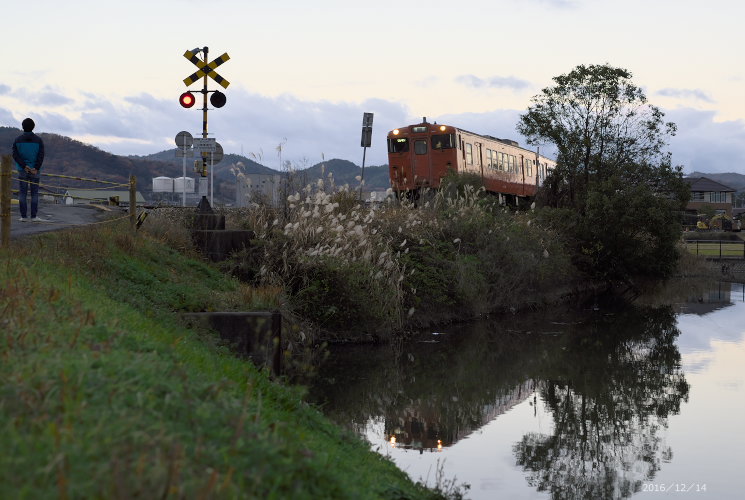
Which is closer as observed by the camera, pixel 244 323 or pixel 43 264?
pixel 43 264

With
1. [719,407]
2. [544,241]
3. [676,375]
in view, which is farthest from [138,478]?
[544,241]

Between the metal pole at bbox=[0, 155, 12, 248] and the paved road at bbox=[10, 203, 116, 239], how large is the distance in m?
1.96

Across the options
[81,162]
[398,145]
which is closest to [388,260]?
[398,145]

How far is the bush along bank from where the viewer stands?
1745cm

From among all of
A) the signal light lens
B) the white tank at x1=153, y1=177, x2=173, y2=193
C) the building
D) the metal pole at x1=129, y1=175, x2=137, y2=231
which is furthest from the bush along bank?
the white tank at x1=153, y1=177, x2=173, y2=193

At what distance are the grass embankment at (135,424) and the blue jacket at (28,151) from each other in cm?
930

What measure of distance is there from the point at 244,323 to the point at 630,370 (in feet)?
30.1

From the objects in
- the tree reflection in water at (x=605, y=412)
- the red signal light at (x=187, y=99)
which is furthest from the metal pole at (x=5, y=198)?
the red signal light at (x=187, y=99)

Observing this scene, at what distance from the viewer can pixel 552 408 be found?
14.0 m

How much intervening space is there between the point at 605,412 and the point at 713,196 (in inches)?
4730

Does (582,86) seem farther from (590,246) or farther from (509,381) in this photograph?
(509,381)

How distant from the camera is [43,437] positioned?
12.9 feet

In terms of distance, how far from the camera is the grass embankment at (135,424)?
12.0ft

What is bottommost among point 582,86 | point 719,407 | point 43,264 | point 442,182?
point 719,407
